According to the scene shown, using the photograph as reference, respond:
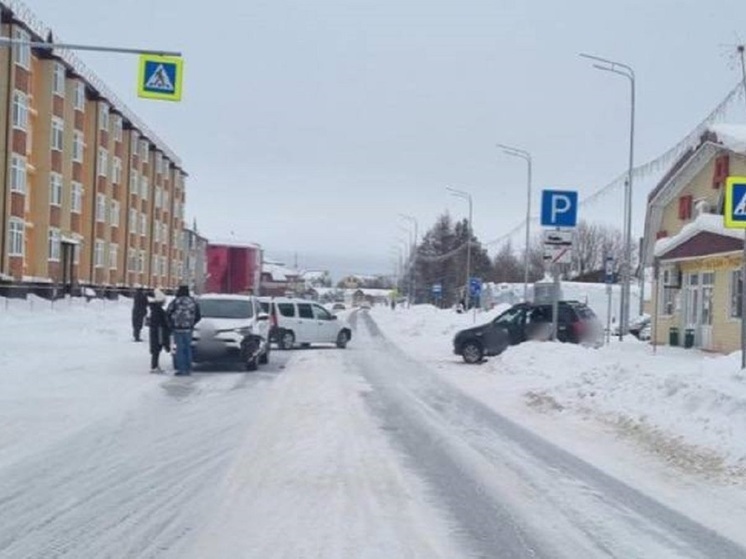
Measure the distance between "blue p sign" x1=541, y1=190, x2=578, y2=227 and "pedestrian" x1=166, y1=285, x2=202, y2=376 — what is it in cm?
756

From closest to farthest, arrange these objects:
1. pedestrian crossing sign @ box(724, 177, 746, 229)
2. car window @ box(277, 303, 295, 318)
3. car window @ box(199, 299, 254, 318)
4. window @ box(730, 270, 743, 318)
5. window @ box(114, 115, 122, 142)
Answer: pedestrian crossing sign @ box(724, 177, 746, 229) → car window @ box(199, 299, 254, 318) → window @ box(730, 270, 743, 318) → car window @ box(277, 303, 295, 318) → window @ box(114, 115, 122, 142)

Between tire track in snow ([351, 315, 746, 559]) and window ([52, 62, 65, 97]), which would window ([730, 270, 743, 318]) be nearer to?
tire track in snow ([351, 315, 746, 559])

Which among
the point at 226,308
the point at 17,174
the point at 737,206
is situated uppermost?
the point at 17,174

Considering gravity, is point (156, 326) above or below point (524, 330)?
above

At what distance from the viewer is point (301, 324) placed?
32.9 metres

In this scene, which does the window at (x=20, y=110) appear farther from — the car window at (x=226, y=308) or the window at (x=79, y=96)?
the car window at (x=226, y=308)

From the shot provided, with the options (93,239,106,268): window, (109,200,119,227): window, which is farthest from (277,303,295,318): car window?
(109,200,119,227): window

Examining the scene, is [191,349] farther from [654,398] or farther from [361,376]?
[654,398]

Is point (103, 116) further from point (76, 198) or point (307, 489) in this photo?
point (307, 489)

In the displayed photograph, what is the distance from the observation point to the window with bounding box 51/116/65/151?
52.2 meters

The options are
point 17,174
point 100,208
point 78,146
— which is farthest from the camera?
point 100,208

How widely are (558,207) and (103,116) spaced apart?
154 ft

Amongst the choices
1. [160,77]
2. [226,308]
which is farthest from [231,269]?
[160,77]

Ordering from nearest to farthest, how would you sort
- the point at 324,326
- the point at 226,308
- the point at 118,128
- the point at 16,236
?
the point at 226,308
the point at 324,326
the point at 16,236
the point at 118,128
